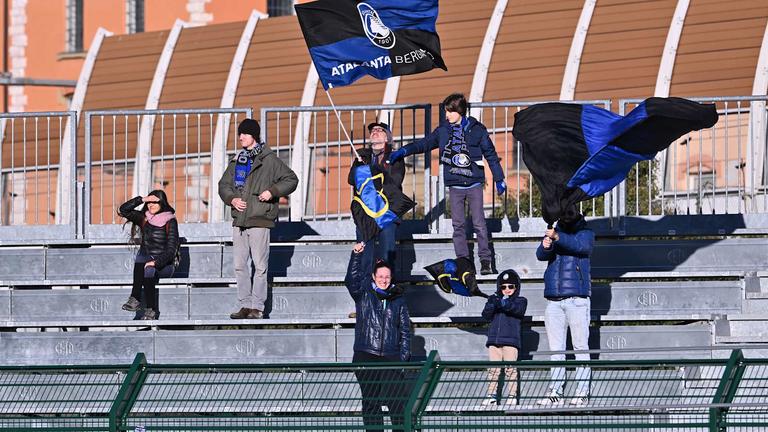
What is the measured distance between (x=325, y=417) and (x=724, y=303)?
5.30 m

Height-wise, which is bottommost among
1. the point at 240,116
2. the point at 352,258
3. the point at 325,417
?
the point at 325,417

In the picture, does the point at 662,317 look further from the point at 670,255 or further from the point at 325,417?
the point at 325,417

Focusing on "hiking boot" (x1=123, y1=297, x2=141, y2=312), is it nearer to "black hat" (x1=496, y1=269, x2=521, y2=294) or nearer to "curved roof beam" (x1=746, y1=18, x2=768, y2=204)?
"black hat" (x1=496, y1=269, x2=521, y2=294)

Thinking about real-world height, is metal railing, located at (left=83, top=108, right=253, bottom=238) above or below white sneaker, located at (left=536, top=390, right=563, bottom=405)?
above

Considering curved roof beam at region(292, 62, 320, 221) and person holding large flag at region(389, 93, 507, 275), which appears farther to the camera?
curved roof beam at region(292, 62, 320, 221)

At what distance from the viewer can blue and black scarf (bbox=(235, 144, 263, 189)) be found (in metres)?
16.7

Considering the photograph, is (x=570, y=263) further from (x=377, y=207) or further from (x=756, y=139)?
(x=756, y=139)

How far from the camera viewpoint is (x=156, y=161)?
24.6 metres

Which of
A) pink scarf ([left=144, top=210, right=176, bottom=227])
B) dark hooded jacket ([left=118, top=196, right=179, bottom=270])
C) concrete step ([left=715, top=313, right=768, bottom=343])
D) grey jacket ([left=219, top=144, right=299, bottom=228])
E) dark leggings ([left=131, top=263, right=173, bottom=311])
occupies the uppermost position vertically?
grey jacket ([left=219, top=144, right=299, bottom=228])

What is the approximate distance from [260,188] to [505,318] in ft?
9.26

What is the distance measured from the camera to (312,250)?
17.8 meters

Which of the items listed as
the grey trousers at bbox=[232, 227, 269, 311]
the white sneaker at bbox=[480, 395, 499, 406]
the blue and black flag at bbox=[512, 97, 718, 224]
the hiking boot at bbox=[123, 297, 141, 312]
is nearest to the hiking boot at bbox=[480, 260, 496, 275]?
the blue and black flag at bbox=[512, 97, 718, 224]

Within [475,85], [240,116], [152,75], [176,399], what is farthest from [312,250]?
[152,75]

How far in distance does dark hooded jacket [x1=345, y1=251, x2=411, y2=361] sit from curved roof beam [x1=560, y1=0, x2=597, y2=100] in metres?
19.1
